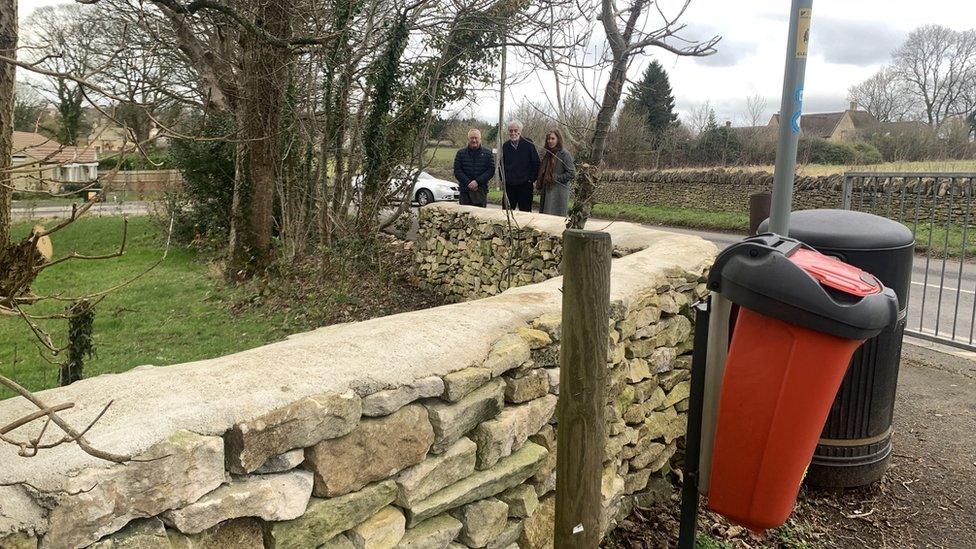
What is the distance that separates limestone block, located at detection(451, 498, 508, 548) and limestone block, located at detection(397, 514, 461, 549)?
0.03m

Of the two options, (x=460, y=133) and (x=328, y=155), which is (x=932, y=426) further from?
(x=460, y=133)

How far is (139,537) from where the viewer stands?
4.68 ft

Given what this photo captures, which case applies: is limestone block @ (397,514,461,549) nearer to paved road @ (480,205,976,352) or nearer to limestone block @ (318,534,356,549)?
limestone block @ (318,534,356,549)

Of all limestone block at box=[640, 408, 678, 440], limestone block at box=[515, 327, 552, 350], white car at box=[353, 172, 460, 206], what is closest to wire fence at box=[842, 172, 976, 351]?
limestone block at box=[640, 408, 678, 440]

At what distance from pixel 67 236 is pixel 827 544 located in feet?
51.9

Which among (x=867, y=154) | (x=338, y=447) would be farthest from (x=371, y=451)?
(x=867, y=154)

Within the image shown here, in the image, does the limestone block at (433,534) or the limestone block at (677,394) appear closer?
the limestone block at (433,534)

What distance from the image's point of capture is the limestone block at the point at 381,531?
187cm

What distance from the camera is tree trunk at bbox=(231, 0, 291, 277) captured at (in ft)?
26.2

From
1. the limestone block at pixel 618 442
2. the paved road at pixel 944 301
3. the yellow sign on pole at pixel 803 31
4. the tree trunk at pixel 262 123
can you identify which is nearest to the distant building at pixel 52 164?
the limestone block at pixel 618 442

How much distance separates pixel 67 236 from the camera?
14555 millimetres

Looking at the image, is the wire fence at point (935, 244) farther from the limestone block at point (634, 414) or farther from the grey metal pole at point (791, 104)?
the limestone block at point (634, 414)

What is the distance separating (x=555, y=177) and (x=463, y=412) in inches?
250

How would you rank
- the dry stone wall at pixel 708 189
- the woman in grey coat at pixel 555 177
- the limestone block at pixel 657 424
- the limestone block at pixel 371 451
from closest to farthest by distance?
1. the limestone block at pixel 371 451
2. the limestone block at pixel 657 424
3. the woman in grey coat at pixel 555 177
4. the dry stone wall at pixel 708 189
